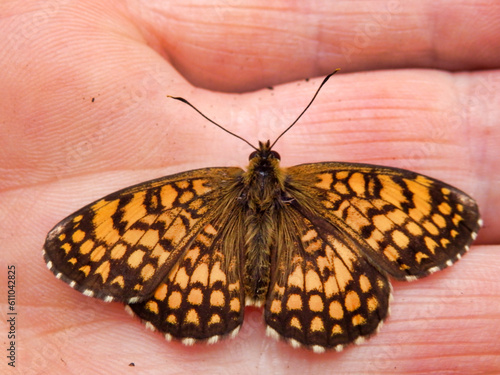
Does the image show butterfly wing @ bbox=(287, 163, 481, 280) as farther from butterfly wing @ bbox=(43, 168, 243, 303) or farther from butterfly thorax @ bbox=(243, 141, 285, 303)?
butterfly wing @ bbox=(43, 168, 243, 303)

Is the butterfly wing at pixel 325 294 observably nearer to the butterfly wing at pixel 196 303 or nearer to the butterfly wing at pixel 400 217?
the butterfly wing at pixel 400 217

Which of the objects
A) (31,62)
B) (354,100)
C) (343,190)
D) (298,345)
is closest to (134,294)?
(298,345)

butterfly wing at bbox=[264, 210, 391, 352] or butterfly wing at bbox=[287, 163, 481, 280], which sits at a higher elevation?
butterfly wing at bbox=[287, 163, 481, 280]

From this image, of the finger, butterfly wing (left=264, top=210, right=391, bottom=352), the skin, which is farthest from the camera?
the finger

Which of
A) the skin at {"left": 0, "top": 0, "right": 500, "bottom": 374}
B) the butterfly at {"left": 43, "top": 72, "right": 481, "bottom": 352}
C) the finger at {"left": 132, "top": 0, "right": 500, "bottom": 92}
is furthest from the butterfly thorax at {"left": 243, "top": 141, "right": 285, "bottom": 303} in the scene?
the finger at {"left": 132, "top": 0, "right": 500, "bottom": 92}

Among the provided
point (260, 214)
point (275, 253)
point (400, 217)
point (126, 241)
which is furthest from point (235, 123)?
point (400, 217)

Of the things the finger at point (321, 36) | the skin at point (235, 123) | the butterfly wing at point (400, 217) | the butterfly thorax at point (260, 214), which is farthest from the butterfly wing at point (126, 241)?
the finger at point (321, 36)
